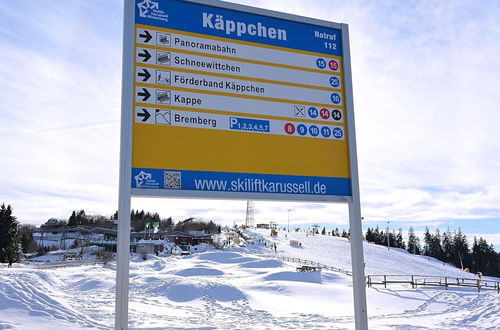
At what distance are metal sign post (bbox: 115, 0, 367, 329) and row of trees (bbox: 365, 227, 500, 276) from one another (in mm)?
106654

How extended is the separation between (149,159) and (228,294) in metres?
17.1

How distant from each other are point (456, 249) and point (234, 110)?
120083mm

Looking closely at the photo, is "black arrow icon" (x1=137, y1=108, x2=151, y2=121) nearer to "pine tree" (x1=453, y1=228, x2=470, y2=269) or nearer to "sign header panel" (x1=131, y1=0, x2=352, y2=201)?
"sign header panel" (x1=131, y1=0, x2=352, y2=201)

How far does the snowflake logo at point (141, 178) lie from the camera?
4750mm

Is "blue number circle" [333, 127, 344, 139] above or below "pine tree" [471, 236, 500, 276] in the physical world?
above

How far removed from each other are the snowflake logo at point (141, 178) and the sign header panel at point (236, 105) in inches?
0.4

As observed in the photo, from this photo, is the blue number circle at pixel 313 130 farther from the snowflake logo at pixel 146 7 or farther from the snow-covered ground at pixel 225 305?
the snow-covered ground at pixel 225 305

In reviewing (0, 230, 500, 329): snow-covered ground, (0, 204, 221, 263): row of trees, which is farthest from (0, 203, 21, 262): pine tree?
(0, 230, 500, 329): snow-covered ground

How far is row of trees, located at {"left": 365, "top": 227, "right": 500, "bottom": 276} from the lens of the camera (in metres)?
105

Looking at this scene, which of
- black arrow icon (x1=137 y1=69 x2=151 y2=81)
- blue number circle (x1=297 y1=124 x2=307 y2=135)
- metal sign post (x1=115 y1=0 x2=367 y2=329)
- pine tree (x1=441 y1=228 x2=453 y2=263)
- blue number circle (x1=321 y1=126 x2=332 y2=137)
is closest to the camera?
metal sign post (x1=115 y1=0 x2=367 y2=329)

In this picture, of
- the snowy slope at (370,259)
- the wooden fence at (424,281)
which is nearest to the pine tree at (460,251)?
the snowy slope at (370,259)

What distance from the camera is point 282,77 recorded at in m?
5.68

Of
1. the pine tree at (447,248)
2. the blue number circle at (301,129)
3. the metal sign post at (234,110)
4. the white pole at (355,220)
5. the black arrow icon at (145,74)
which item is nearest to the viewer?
the metal sign post at (234,110)

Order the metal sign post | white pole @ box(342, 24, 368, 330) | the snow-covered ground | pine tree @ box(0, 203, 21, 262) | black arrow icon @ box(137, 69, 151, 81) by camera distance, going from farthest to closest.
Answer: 1. pine tree @ box(0, 203, 21, 262)
2. the snow-covered ground
3. white pole @ box(342, 24, 368, 330)
4. black arrow icon @ box(137, 69, 151, 81)
5. the metal sign post
